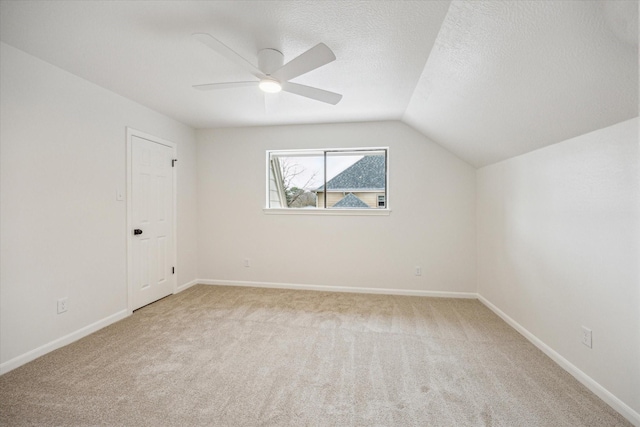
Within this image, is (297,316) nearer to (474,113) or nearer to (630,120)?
(474,113)

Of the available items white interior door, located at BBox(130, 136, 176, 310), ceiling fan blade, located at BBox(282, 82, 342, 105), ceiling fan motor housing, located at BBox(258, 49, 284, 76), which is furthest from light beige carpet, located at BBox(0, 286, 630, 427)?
ceiling fan motor housing, located at BBox(258, 49, 284, 76)

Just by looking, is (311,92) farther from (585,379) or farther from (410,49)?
(585,379)

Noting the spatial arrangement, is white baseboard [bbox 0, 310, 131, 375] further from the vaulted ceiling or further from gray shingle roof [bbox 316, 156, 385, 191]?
gray shingle roof [bbox 316, 156, 385, 191]

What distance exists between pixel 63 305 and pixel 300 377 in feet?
6.92

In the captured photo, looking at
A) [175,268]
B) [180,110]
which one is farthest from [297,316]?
[180,110]

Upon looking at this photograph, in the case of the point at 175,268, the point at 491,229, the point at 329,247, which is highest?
the point at 491,229

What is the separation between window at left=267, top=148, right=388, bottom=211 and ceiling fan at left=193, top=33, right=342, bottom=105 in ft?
5.95

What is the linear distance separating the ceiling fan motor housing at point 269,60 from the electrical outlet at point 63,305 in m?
2.51

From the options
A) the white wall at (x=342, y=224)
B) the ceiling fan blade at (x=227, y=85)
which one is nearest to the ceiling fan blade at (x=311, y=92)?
the ceiling fan blade at (x=227, y=85)

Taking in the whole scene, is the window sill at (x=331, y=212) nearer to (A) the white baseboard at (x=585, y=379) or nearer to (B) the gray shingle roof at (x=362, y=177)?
(B) the gray shingle roof at (x=362, y=177)

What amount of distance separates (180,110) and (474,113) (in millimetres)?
3181

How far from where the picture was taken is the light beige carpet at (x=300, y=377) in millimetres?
1624

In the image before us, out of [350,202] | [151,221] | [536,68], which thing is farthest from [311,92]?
[151,221]

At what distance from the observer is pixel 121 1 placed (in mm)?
1606
